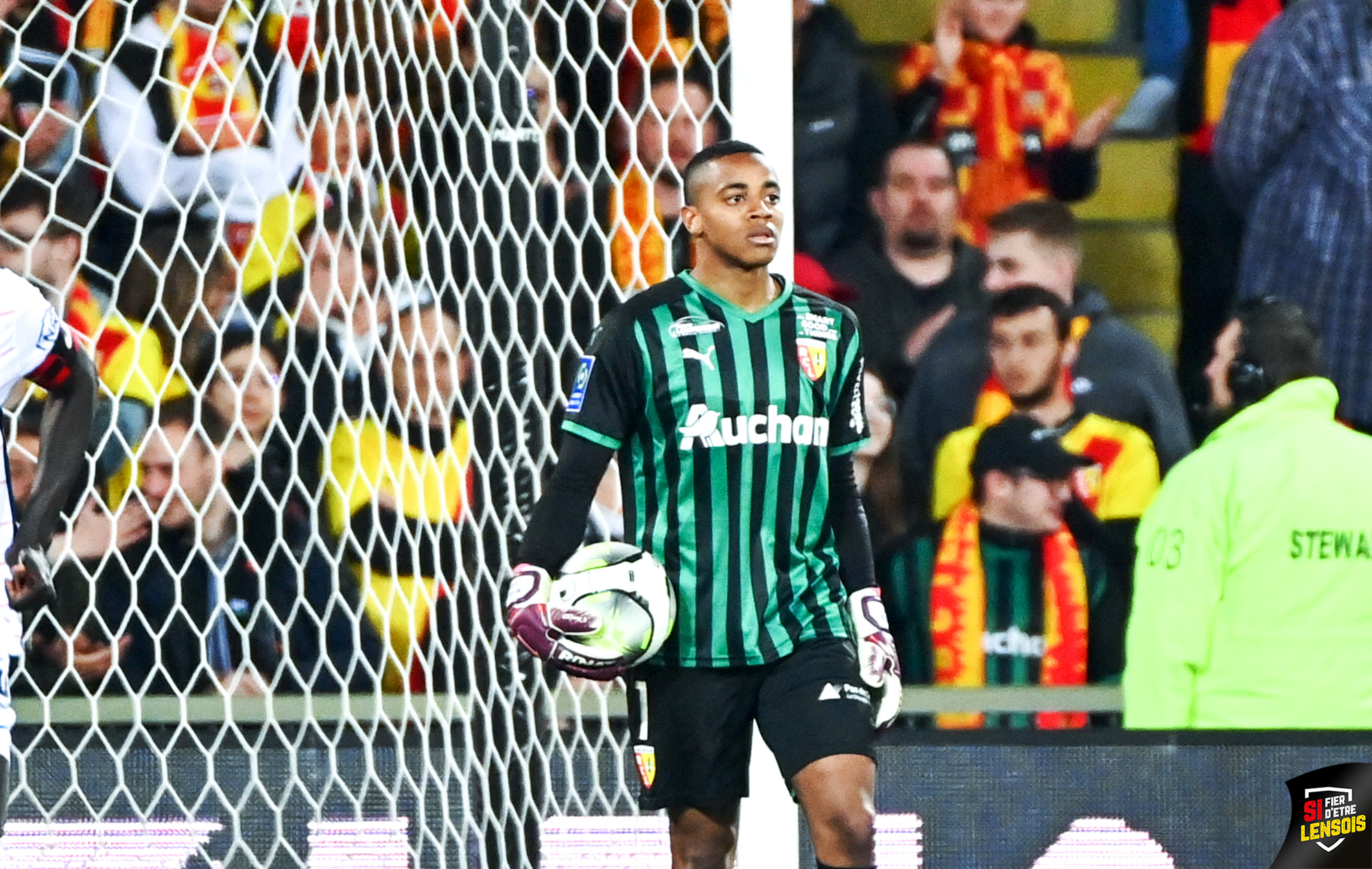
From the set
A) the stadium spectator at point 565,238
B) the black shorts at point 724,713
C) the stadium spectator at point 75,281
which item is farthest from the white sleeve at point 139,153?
the black shorts at point 724,713

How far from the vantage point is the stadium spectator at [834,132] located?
4.79 meters

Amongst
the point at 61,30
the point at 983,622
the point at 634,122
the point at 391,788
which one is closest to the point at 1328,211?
the point at 983,622

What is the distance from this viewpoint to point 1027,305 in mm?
4805

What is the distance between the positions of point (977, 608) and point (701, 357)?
2056 millimetres

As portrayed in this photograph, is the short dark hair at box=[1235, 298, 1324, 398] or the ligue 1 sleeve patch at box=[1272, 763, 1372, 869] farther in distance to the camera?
the short dark hair at box=[1235, 298, 1324, 398]

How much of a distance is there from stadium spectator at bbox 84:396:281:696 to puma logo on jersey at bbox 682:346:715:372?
184 cm

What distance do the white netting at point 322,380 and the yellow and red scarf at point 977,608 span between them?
0.93m

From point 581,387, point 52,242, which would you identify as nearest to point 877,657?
point 581,387

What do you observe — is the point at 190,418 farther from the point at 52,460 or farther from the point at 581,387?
the point at 581,387

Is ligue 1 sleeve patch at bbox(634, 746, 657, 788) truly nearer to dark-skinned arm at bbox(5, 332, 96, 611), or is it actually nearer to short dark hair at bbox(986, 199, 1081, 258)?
dark-skinned arm at bbox(5, 332, 96, 611)

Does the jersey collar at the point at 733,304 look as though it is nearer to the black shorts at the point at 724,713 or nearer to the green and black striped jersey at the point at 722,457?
the green and black striped jersey at the point at 722,457

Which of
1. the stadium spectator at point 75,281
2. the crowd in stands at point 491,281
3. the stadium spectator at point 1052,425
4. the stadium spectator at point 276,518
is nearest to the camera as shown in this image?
the crowd in stands at point 491,281

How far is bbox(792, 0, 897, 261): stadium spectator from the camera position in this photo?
4793 millimetres

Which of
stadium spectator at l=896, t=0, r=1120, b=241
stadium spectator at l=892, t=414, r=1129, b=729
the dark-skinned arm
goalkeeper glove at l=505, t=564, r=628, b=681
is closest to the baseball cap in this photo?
stadium spectator at l=892, t=414, r=1129, b=729
